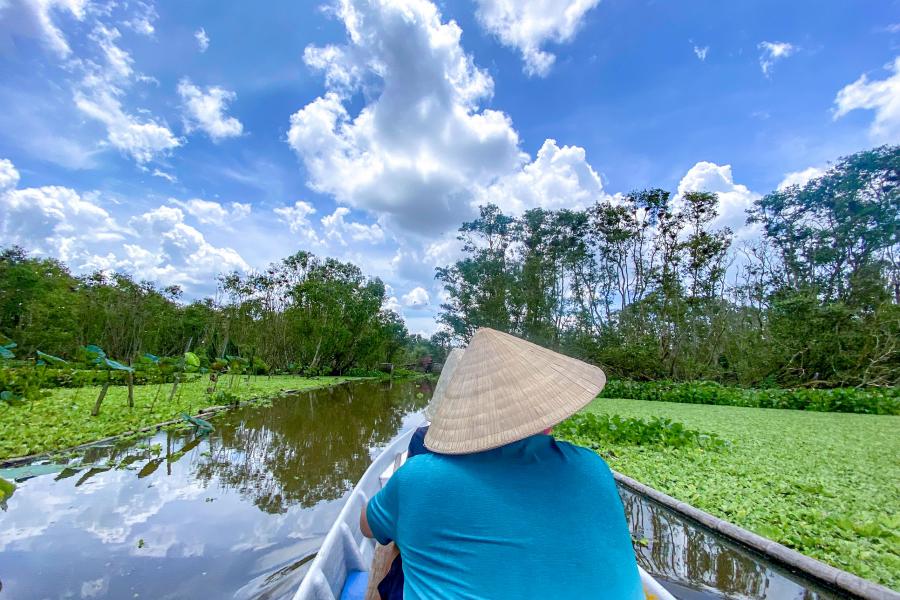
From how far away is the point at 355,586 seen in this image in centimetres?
195

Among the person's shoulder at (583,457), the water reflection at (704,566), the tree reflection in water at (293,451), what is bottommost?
the tree reflection in water at (293,451)

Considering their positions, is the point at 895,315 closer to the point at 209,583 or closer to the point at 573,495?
the point at 573,495

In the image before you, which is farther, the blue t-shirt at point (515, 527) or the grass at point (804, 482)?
the grass at point (804, 482)

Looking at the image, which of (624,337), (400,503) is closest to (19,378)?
(400,503)

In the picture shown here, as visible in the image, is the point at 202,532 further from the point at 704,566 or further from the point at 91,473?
the point at 704,566

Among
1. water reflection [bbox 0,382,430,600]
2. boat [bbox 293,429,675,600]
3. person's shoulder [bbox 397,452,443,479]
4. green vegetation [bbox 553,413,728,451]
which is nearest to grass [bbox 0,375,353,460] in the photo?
water reflection [bbox 0,382,430,600]

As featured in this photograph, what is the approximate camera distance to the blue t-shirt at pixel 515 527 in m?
0.91

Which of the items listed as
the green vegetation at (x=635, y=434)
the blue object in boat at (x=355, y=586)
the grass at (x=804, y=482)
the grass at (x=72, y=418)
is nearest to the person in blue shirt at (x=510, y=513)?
the blue object in boat at (x=355, y=586)

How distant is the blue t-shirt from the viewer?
912mm

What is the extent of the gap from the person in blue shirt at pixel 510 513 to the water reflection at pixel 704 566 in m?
1.94

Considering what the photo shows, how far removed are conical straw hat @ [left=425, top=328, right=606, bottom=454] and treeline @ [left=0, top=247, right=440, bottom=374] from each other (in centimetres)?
1430

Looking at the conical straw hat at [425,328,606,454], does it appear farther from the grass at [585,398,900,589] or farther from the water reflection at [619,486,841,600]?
the grass at [585,398,900,589]

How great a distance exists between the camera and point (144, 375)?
11.3 metres

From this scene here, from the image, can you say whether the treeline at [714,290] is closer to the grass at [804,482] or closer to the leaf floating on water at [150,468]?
the grass at [804,482]
